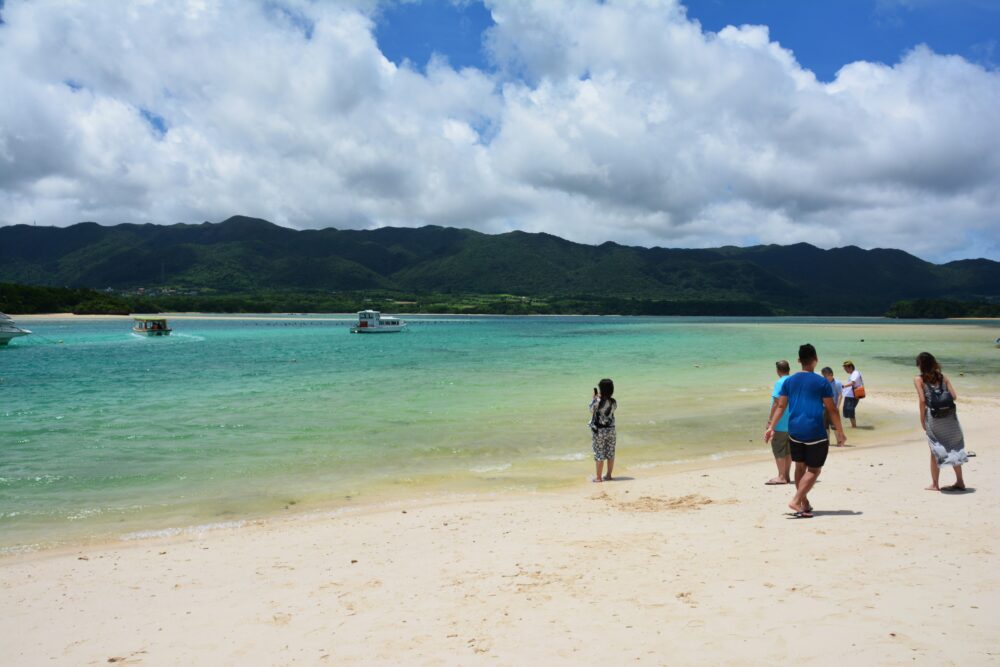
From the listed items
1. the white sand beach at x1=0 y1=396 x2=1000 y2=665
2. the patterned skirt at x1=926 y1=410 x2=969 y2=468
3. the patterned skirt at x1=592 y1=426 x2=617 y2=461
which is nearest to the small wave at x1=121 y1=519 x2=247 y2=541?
the white sand beach at x1=0 y1=396 x2=1000 y2=665

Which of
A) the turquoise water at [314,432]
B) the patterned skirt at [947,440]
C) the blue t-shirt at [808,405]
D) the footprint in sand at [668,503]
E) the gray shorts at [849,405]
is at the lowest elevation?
the turquoise water at [314,432]

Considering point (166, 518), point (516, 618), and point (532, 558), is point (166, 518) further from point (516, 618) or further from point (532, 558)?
point (516, 618)

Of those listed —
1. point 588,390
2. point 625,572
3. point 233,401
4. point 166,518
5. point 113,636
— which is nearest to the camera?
point 113,636

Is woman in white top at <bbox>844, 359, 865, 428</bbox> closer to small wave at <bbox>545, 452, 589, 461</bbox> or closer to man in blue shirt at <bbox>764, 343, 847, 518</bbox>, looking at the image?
small wave at <bbox>545, 452, 589, 461</bbox>

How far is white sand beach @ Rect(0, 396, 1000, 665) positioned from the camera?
515cm

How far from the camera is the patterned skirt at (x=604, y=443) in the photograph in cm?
1209

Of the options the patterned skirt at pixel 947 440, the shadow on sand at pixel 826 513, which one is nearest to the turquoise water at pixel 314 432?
the shadow on sand at pixel 826 513

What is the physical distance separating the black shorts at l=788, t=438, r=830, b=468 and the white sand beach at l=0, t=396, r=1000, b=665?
0.82m

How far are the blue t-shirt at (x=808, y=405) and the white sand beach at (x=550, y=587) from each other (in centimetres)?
124

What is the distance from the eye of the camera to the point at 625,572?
6.89 m

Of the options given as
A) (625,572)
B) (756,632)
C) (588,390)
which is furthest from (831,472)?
(588,390)

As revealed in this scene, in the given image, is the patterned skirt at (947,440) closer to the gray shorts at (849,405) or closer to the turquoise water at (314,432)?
the turquoise water at (314,432)

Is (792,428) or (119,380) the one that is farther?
(119,380)

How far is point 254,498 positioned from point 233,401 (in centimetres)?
1451
